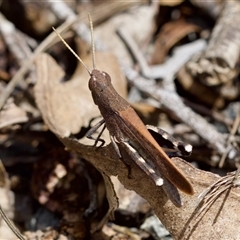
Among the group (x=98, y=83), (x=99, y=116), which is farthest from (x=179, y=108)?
(x=98, y=83)

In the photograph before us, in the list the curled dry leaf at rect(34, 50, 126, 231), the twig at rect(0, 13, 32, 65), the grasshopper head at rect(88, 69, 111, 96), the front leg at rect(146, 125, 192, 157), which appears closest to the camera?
the front leg at rect(146, 125, 192, 157)

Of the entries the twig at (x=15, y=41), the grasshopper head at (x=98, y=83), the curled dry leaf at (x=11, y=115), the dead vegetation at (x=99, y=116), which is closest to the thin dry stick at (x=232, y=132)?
the dead vegetation at (x=99, y=116)

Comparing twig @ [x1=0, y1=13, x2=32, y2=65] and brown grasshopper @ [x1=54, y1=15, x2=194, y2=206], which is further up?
twig @ [x1=0, y1=13, x2=32, y2=65]

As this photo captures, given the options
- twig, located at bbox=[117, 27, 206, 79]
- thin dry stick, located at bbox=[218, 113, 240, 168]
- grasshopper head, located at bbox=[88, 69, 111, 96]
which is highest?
grasshopper head, located at bbox=[88, 69, 111, 96]

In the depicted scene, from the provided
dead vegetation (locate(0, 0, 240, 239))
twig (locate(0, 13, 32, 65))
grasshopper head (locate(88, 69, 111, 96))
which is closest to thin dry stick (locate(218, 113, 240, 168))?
dead vegetation (locate(0, 0, 240, 239))

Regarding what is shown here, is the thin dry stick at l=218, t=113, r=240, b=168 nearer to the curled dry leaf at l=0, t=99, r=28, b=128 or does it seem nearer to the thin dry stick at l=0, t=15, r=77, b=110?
the curled dry leaf at l=0, t=99, r=28, b=128

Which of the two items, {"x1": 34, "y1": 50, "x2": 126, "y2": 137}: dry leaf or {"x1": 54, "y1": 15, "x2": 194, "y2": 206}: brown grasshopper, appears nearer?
{"x1": 54, "y1": 15, "x2": 194, "y2": 206}: brown grasshopper

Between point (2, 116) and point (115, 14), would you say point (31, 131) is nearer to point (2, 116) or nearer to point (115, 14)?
point (2, 116)

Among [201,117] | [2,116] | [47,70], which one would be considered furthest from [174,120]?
[2,116]

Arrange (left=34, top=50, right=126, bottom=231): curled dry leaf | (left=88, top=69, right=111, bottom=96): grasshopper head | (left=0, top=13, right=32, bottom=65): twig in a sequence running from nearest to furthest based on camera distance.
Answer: (left=88, top=69, right=111, bottom=96): grasshopper head → (left=34, top=50, right=126, bottom=231): curled dry leaf → (left=0, top=13, right=32, bottom=65): twig
